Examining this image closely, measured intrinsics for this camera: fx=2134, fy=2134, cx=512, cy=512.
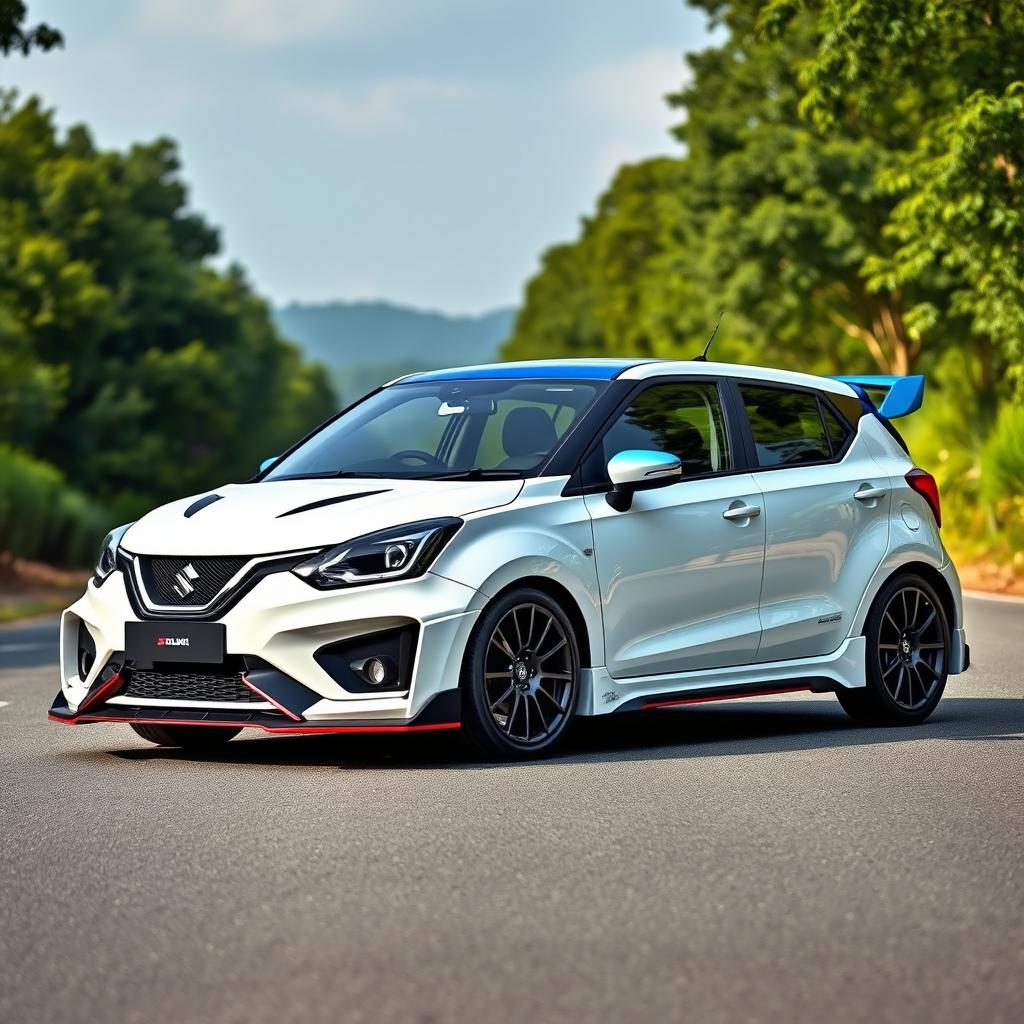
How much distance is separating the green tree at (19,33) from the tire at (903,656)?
A: 18.2 m

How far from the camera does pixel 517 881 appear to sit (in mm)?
6359

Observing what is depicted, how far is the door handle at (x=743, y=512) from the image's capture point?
9.84m

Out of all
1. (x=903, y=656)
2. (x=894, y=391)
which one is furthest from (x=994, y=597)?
(x=903, y=656)

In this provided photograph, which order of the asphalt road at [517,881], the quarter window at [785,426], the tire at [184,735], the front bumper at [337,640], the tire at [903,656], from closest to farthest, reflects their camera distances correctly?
the asphalt road at [517,881] → the front bumper at [337,640] → the tire at [184,735] → the quarter window at [785,426] → the tire at [903,656]

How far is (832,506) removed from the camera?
10469 mm

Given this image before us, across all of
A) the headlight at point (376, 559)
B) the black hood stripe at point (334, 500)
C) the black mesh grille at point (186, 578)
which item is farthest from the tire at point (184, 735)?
the headlight at point (376, 559)

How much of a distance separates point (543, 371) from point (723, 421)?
2.97 feet

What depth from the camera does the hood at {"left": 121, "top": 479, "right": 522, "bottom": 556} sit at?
8.65m

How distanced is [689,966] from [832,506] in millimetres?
5473

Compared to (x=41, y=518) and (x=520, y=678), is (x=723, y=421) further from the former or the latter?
(x=41, y=518)

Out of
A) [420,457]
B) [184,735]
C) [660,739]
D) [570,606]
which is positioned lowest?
[660,739]

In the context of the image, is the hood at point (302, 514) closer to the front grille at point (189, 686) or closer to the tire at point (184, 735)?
the front grille at point (189, 686)

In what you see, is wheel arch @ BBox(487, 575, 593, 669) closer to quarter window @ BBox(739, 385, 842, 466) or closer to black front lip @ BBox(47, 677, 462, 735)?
black front lip @ BBox(47, 677, 462, 735)

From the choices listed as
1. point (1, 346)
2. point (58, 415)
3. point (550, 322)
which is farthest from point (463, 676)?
point (550, 322)
